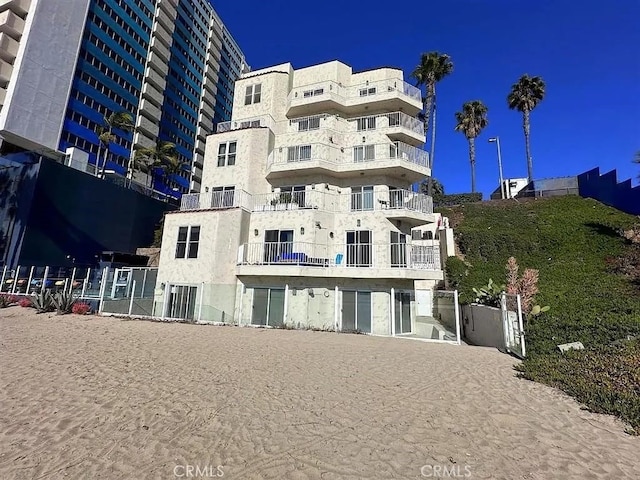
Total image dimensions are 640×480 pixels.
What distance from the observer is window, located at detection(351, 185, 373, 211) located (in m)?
20.6

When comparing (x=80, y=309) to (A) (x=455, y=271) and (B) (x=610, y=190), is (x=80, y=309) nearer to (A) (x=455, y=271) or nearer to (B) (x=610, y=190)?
(A) (x=455, y=271)

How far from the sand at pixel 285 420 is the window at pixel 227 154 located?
49.6ft

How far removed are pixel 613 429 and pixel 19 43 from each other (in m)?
59.8

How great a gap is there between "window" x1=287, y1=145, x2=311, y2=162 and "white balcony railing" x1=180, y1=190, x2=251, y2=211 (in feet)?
13.0

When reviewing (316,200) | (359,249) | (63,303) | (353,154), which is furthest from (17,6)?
(359,249)

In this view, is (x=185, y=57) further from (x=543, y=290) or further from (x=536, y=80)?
(x=543, y=290)

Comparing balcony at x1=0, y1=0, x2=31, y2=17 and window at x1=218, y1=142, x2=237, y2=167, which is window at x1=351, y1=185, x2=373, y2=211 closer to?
window at x1=218, y1=142, x2=237, y2=167

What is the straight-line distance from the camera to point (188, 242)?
19.3 meters

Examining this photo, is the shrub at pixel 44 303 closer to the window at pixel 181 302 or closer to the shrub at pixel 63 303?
the shrub at pixel 63 303

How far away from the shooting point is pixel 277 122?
79.0 ft

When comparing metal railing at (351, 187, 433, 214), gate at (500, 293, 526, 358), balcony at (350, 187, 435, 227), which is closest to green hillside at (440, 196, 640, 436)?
gate at (500, 293, 526, 358)

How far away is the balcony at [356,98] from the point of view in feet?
72.6

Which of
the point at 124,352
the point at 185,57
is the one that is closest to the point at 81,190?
the point at 124,352

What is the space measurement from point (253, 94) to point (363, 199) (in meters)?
12.6
